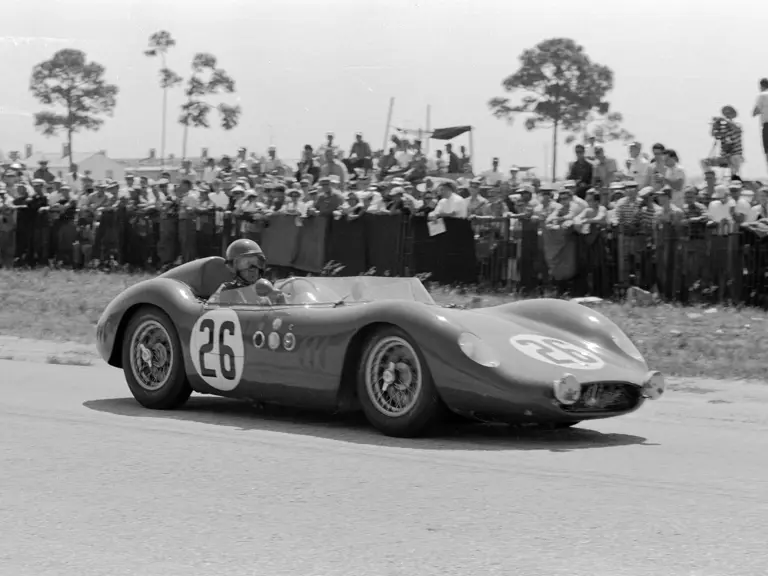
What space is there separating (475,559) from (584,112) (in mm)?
36353

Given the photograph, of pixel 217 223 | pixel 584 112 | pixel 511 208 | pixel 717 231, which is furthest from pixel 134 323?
pixel 584 112

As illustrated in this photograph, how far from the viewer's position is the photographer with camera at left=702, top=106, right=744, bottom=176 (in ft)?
57.7

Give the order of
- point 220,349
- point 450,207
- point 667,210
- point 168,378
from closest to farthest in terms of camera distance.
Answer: point 220,349
point 168,378
point 667,210
point 450,207

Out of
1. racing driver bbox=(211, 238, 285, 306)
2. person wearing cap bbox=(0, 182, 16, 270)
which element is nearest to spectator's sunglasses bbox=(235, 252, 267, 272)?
racing driver bbox=(211, 238, 285, 306)

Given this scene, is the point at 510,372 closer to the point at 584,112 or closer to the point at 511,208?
the point at 511,208

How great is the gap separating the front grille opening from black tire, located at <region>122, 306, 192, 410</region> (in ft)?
9.24

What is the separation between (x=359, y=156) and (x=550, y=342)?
627 inches

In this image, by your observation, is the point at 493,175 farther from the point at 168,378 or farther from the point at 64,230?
the point at 168,378

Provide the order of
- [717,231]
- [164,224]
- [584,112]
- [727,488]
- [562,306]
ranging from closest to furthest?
[727,488]
[562,306]
[717,231]
[164,224]
[584,112]

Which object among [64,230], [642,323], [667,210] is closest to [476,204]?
[667,210]

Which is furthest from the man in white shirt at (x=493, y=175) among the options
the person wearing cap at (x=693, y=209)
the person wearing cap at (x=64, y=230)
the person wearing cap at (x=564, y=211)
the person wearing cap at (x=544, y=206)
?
the person wearing cap at (x=64, y=230)

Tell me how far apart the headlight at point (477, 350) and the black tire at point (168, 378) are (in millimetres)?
2320

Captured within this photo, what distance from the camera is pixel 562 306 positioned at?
27.2 feet

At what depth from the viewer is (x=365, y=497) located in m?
5.90
